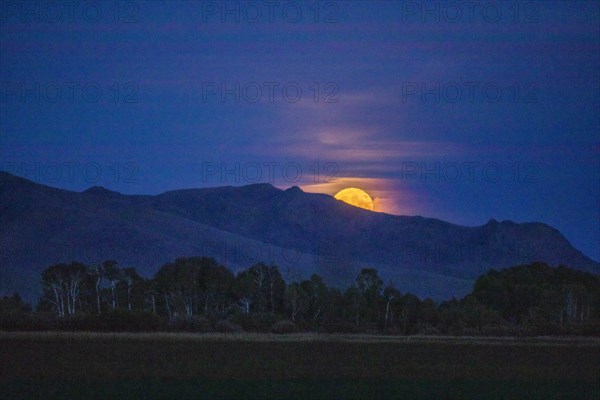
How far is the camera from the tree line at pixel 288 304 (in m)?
67.7

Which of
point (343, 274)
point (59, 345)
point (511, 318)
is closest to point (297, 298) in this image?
point (511, 318)

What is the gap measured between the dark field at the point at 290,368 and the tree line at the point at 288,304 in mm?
11147

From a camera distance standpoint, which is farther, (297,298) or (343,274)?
(343,274)

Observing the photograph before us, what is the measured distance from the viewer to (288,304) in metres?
80.8

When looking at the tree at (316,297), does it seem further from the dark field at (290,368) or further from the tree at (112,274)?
the dark field at (290,368)

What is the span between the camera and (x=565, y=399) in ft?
99.5

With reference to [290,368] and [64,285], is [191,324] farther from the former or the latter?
[290,368]

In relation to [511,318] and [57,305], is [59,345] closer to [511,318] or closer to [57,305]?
[57,305]

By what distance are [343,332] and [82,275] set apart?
34.4 m

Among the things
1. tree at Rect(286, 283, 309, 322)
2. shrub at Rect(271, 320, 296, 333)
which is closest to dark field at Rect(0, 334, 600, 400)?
shrub at Rect(271, 320, 296, 333)

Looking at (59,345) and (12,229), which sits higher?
(12,229)

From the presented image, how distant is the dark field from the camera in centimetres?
3128

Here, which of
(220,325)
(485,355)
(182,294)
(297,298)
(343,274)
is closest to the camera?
(485,355)

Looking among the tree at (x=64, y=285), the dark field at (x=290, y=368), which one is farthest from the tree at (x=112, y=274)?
the dark field at (x=290, y=368)
